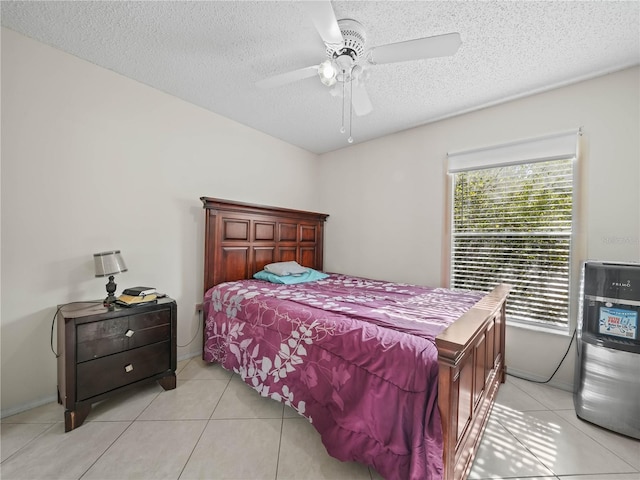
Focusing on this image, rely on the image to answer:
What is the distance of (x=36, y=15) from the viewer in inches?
62.3

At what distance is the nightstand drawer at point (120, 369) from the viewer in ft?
5.32

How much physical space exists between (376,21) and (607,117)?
1.98m

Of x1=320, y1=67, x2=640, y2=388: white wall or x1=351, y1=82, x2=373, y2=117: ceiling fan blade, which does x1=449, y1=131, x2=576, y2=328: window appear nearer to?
x1=320, y1=67, x2=640, y2=388: white wall

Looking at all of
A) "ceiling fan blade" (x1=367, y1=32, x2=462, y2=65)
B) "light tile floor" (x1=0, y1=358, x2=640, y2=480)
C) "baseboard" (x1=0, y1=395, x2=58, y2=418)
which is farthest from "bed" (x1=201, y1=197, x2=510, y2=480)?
"ceiling fan blade" (x1=367, y1=32, x2=462, y2=65)

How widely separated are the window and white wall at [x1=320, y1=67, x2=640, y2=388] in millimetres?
115

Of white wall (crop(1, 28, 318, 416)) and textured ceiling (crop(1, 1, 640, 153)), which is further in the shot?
white wall (crop(1, 28, 318, 416))

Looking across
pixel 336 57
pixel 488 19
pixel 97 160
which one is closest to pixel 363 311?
pixel 336 57

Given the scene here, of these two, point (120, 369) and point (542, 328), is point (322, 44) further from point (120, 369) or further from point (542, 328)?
point (542, 328)

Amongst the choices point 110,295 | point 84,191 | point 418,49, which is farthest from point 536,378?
point 84,191

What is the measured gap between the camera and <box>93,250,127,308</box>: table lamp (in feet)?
6.07

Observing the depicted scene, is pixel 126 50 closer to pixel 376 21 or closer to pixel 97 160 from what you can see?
pixel 97 160

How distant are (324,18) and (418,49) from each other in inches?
20.5

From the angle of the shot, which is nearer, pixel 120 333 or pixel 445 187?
pixel 120 333

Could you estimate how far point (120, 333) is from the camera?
1768 mm
